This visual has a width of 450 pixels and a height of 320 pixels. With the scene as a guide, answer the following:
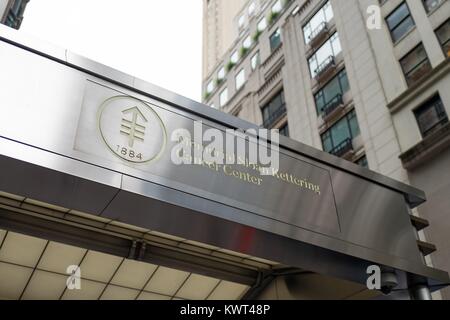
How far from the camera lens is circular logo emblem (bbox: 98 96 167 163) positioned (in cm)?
568

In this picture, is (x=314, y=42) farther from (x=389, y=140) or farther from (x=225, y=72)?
(x=225, y=72)

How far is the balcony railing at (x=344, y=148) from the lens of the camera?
1956cm

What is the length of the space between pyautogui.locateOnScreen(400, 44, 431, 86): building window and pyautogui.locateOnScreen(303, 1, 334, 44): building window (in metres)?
7.53

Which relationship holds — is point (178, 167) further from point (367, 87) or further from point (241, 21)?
point (241, 21)

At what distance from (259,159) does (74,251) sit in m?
3.38

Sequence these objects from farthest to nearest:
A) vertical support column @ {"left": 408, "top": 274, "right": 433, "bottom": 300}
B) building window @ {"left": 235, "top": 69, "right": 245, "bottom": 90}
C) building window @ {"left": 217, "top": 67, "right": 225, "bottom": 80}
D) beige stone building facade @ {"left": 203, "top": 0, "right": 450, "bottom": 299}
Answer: building window @ {"left": 217, "top": 67, "right": 225, "bottom": 80} < building window @ {"left": 235, "top": 69, "right": 245, "bottom": 90} < beige stone building facade @ {"left": 203, "top": 0, "right": 450, "bottom": 299} < vertical support column @ {"left": 408, "top": 274, "right": 433, "bottom": 300}

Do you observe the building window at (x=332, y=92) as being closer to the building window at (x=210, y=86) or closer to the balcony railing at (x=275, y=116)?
the balcony railing at (x=275, y=116)

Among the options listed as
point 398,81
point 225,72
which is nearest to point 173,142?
point 398,81

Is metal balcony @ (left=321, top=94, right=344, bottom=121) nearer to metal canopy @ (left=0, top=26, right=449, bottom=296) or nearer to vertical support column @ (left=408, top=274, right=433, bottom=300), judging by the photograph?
metal canopy @ (left=0, top=26, right=449, bottom=296)

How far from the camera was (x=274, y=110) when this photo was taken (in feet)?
89.5

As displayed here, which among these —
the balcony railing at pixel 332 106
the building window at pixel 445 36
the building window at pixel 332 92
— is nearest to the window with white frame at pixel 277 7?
the building window at pixel 332 92

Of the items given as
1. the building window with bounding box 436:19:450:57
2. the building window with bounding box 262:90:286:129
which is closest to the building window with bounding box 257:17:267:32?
the building window with bounding box 262:90:286:129

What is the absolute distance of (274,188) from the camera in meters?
6.76

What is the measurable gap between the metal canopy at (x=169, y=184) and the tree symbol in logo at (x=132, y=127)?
17 centimetres
